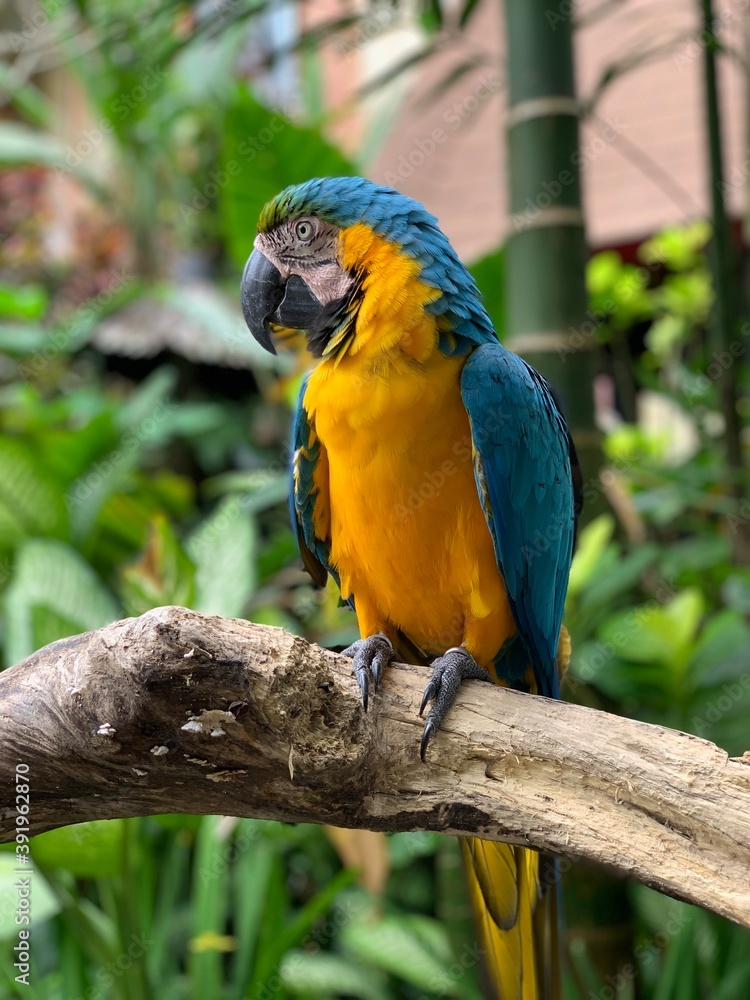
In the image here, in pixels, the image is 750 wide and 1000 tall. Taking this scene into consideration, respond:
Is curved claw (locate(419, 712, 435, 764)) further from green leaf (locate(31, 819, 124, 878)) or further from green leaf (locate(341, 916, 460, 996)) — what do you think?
green leaf (locate(341, 916, 460, 996))

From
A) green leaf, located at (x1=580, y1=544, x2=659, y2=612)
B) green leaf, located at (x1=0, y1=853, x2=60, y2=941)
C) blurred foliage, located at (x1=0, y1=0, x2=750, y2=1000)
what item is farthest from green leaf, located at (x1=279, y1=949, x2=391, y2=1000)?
green leaf, located at (x1=580, y1=544, x2=659, y2=612)

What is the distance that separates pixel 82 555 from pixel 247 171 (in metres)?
1.23

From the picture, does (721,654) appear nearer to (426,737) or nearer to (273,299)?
(426,737)

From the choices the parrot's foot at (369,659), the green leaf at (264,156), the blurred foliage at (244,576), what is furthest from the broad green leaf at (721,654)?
the green leaf at (264,156)

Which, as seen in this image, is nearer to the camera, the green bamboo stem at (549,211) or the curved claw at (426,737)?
the curved claw at (426,737)

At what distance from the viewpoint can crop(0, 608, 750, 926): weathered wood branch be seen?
827mm

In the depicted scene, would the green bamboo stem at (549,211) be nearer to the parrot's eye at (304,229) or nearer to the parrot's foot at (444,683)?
the parrot's eye at (304,229)

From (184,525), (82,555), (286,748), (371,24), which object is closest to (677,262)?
(371,24)

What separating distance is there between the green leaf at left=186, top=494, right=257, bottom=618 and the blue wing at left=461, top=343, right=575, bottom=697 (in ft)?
2.60

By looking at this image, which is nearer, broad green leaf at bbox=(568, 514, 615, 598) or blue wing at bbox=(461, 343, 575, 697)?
blue wing at bbox=(461, 343, 575, 697)

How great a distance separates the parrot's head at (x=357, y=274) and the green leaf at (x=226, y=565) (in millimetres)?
796

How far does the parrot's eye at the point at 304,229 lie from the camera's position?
1174 millimetres

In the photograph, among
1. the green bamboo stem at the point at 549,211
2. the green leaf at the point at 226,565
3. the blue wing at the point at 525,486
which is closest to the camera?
the blue wing at the point at 525,486

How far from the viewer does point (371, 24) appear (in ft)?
7.38
